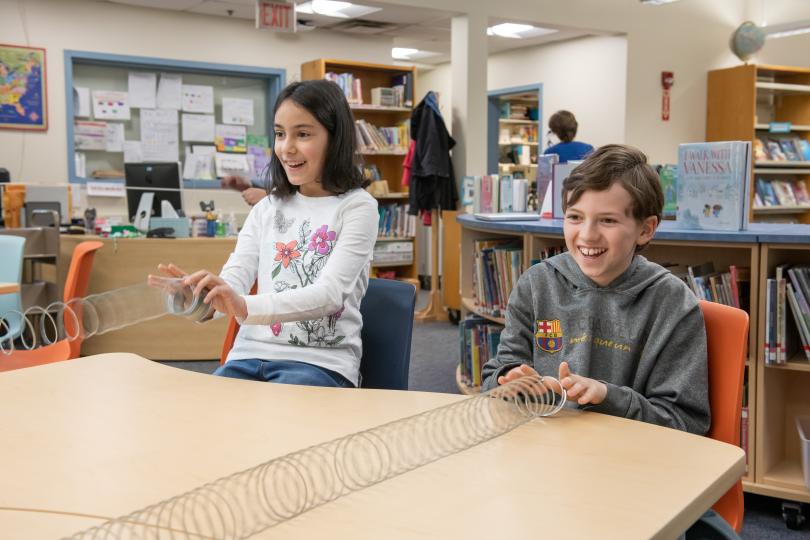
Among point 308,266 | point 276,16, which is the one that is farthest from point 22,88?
point 308,266

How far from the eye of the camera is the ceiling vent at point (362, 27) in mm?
7570

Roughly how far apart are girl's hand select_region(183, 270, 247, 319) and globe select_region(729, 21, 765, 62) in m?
7.86

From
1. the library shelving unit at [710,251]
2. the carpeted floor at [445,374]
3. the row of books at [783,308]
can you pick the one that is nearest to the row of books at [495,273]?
the library shelving unit at [710,251]

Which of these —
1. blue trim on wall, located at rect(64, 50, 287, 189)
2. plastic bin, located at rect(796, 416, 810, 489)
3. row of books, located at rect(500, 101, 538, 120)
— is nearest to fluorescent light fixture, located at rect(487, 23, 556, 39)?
row of books, located at rect(500, 101, 538, 120)

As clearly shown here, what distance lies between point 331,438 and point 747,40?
815 centimetres

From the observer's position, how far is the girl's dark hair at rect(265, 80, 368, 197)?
2.00m

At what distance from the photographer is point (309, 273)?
195cm

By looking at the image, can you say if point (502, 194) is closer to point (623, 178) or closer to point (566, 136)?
point (566, 136)

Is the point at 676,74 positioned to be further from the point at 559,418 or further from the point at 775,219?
the point at 559,418

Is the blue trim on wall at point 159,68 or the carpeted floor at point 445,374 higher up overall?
the blue trim on wall at point 159,68

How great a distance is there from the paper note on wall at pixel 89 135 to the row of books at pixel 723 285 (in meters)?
5.63

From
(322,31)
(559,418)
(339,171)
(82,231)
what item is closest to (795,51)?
(322,31)

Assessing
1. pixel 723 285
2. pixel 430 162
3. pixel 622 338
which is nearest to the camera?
pixel 622 338

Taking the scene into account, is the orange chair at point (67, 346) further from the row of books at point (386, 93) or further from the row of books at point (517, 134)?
the row of books at point (517, 134)
